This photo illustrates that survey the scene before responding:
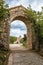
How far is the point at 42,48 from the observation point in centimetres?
1972

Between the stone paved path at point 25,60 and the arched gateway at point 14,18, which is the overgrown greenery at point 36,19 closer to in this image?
the arched gateway at point 14,18

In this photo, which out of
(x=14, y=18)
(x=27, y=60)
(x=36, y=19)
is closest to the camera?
(x=27, y=60)

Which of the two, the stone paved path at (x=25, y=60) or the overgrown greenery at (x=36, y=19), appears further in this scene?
the overgrown greenery at (x=36, y=19)

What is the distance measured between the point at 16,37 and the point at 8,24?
25.8 meters

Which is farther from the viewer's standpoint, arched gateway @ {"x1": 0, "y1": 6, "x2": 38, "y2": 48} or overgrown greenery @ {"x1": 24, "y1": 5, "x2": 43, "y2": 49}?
arched gateway @ {"x1": 0, "y1": 6, "x2": 38, "y2": 48}

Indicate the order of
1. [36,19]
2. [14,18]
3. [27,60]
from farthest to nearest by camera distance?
[14,18], [36,19], [27,60]

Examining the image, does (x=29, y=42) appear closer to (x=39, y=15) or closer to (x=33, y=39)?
(x=33, y=39)

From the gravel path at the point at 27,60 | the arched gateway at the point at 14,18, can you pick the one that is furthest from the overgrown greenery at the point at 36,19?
the gravel path at the point at 27,60

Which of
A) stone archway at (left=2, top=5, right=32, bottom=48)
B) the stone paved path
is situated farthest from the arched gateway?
the stone paved path

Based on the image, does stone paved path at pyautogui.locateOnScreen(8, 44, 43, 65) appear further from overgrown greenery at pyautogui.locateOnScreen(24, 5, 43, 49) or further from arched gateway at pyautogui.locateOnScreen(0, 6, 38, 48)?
arched gateway at pyautogui.locateOnScreen(0, 6, 38, 48)

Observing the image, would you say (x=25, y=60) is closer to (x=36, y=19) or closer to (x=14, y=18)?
(x=36, y=19)

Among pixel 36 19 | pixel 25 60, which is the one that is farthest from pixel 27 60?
pixel 36 19

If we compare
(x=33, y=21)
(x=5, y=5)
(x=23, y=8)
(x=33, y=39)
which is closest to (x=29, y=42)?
(x=33, y=39)

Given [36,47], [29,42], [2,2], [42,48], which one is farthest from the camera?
[29,42]
